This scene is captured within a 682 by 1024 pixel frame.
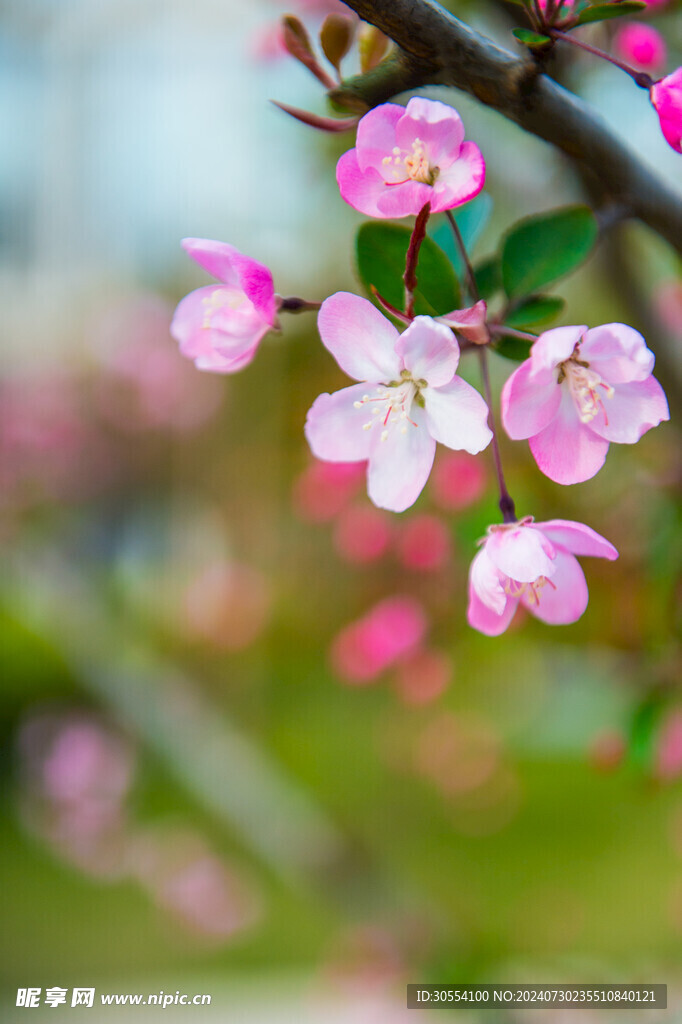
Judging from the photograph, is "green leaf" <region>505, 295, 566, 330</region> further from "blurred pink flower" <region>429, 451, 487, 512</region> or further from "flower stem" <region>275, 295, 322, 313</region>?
"blurred pink flower" <region>429, 451, 487, 512</region>

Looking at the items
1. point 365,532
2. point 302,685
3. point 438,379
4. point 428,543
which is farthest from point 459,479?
point 302,685

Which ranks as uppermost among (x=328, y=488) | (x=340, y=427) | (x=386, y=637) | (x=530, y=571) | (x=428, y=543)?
(x=328, y=488)

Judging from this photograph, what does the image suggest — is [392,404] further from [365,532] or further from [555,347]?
[365,532]

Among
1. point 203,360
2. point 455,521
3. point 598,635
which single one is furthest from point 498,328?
point 598,635

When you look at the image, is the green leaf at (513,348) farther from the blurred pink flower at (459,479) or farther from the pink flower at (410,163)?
the blurred pink flower at (459,479)

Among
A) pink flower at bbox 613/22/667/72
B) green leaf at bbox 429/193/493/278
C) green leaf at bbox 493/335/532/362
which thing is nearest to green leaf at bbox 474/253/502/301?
green leaf at bbox 429/193/493/278

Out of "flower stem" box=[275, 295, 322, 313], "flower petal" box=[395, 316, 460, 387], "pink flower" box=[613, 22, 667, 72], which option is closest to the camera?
"flower petal" box=[395, 316, 460, 387]
